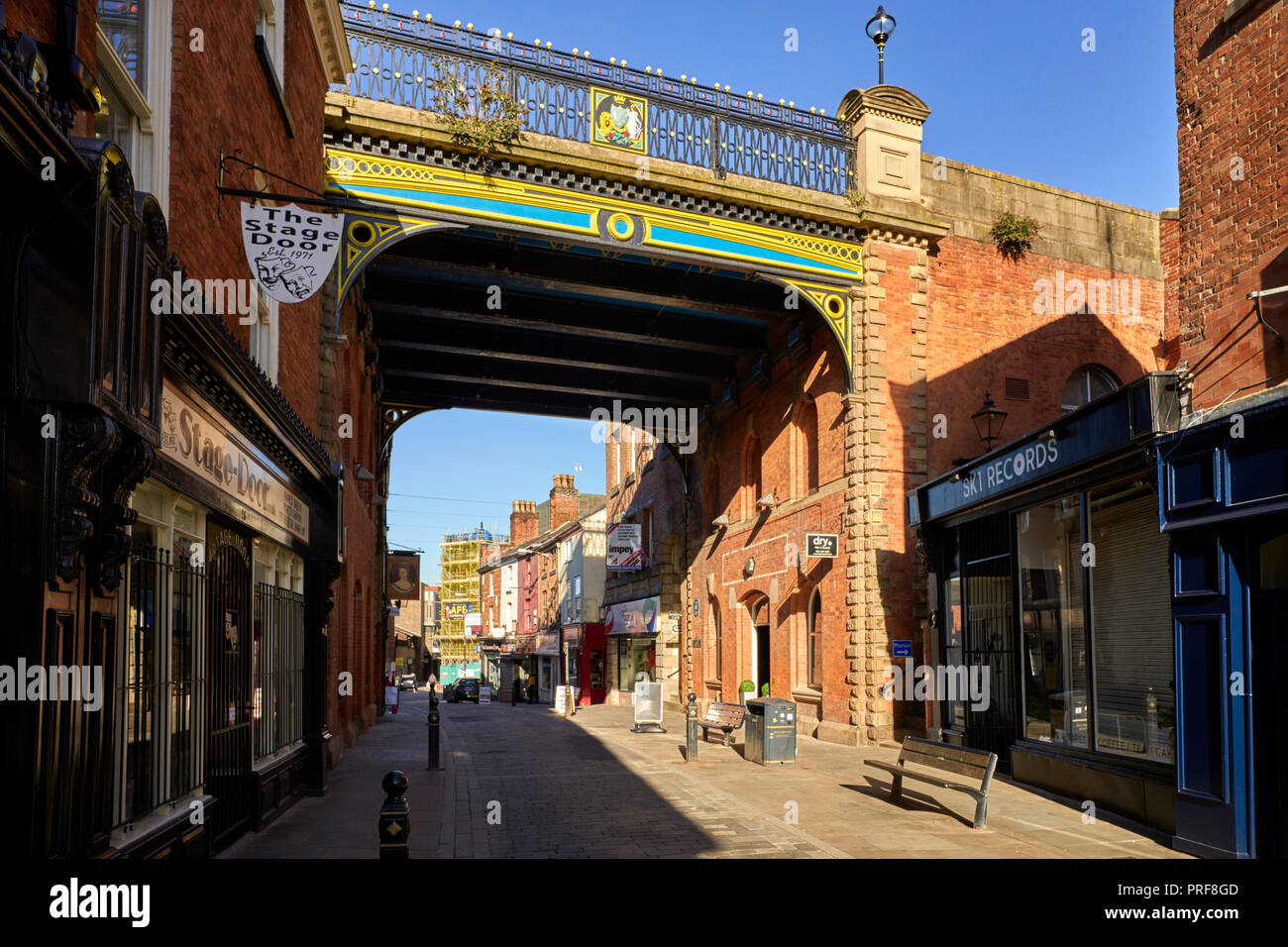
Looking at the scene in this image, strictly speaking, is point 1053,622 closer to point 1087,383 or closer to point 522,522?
point 1087,383

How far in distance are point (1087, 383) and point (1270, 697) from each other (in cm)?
1486

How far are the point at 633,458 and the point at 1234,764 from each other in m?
32.5

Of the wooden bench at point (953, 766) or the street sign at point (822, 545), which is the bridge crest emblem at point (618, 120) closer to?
the street sign at point (822, 545)

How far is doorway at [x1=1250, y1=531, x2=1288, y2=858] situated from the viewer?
8.14m

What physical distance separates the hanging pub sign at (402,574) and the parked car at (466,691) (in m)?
14.6

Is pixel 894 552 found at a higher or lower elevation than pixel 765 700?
higher

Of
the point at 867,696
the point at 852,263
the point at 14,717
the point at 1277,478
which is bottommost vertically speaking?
the point at 867,696

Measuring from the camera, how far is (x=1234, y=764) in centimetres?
841

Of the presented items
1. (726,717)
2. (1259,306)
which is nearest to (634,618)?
(726,717)

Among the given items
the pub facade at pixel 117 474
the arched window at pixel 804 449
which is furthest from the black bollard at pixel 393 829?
the arched window at pixel 804 449
